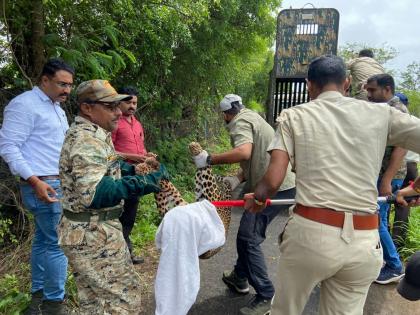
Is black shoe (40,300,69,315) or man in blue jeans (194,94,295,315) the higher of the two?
man in blue jeans (194,94,295,315)

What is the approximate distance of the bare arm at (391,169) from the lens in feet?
10.7

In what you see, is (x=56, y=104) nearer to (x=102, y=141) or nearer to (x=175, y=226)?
(x=102, y=141)

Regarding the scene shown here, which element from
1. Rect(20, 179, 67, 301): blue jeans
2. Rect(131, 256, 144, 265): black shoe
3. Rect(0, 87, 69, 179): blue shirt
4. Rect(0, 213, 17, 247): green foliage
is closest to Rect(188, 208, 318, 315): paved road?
Rect(131, 256, 144, 265): black shoe

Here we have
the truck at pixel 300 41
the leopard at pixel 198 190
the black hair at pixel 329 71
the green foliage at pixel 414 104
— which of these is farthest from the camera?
the green foliage at pixel 414 104

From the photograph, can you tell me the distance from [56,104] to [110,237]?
1.37m

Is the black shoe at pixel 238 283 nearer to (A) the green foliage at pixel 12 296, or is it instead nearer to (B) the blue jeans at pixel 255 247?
(B) the blue jeans at pixel 255 247

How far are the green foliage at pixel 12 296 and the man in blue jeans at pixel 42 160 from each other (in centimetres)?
10

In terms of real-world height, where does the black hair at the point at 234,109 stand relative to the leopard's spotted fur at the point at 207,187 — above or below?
above

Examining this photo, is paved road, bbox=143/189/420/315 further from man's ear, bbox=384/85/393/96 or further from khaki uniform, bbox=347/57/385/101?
khaki uniform, bbox=347/57/385/101

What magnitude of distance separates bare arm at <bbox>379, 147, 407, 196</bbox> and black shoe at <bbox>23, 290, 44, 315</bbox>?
3.06 metres

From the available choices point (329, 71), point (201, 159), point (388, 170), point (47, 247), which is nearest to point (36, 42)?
point (47, 247)

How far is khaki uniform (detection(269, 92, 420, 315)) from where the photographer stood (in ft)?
6.32

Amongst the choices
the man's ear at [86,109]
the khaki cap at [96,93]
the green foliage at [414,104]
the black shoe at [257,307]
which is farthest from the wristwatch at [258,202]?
the green foliage at [414,104]

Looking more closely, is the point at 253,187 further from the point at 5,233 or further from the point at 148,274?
the point at 5,233
